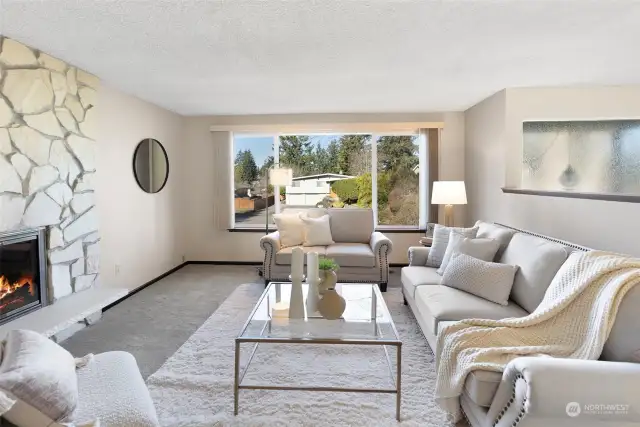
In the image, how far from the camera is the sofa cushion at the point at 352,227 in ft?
17.0

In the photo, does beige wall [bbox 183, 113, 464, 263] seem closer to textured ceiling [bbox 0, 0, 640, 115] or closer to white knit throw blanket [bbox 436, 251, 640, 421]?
textured ceiling [bbox 0, 0, 640, 115]

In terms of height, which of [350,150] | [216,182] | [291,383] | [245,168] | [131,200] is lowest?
[291,383]

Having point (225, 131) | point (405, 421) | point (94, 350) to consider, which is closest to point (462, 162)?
point (225, 131)

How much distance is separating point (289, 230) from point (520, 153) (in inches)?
109

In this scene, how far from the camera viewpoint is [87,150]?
357 centimetres

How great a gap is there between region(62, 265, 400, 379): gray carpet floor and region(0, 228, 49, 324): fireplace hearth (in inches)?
17.3

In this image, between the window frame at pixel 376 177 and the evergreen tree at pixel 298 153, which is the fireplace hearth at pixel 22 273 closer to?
the window frame at pixel 376 177

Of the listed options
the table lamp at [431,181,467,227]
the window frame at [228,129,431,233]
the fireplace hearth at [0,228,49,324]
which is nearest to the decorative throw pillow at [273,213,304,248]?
the window frame at [228,129,431,233]

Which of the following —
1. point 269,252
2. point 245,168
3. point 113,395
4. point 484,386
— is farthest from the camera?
point 245,168

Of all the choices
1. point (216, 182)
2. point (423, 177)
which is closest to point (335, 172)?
point (423, 177)

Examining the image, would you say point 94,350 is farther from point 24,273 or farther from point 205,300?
point 205,300

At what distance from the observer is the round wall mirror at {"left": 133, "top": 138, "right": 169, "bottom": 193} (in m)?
4.73

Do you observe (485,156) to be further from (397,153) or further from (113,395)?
(113,395)

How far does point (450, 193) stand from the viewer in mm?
4816
